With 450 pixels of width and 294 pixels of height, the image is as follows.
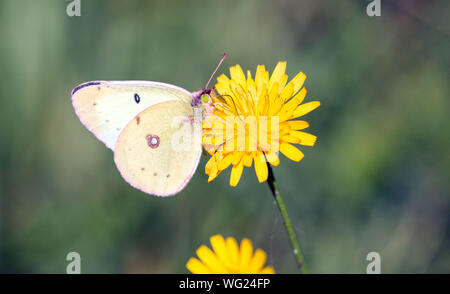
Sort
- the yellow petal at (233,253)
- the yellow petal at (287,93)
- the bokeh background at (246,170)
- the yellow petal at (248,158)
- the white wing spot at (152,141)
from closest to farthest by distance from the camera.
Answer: the yellow petal at (233,253) < the yellow petal at (248,158) < the yellow petal at (287,93) < the white wing spot at (152,141) < the bokeh background at (246,170)

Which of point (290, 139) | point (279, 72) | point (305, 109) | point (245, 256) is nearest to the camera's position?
point (245, 256)

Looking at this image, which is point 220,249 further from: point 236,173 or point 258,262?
point 236,173

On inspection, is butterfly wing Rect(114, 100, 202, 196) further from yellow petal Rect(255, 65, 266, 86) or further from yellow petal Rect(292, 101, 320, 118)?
yellow petal Rect(292, 101, 320, 118)

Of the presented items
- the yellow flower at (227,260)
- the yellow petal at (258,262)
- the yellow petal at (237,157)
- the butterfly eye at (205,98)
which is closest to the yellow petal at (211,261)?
the yellow flower at (227,260)

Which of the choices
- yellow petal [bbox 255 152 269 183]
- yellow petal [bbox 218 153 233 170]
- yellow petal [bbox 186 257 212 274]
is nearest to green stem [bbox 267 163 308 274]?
yellow petal [bbox 255 152 269 183]

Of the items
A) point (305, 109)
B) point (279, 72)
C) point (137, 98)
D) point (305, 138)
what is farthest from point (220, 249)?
point (279, 72)

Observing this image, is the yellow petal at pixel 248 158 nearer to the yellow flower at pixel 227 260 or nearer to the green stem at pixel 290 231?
the green stem at pixel 290 231

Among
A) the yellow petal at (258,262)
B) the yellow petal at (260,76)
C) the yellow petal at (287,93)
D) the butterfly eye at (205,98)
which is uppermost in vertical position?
the yellow petal at (260,76)

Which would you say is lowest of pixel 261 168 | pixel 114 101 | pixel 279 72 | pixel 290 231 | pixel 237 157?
pixel 290 231

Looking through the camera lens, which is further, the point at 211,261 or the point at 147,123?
the point at 147,123
